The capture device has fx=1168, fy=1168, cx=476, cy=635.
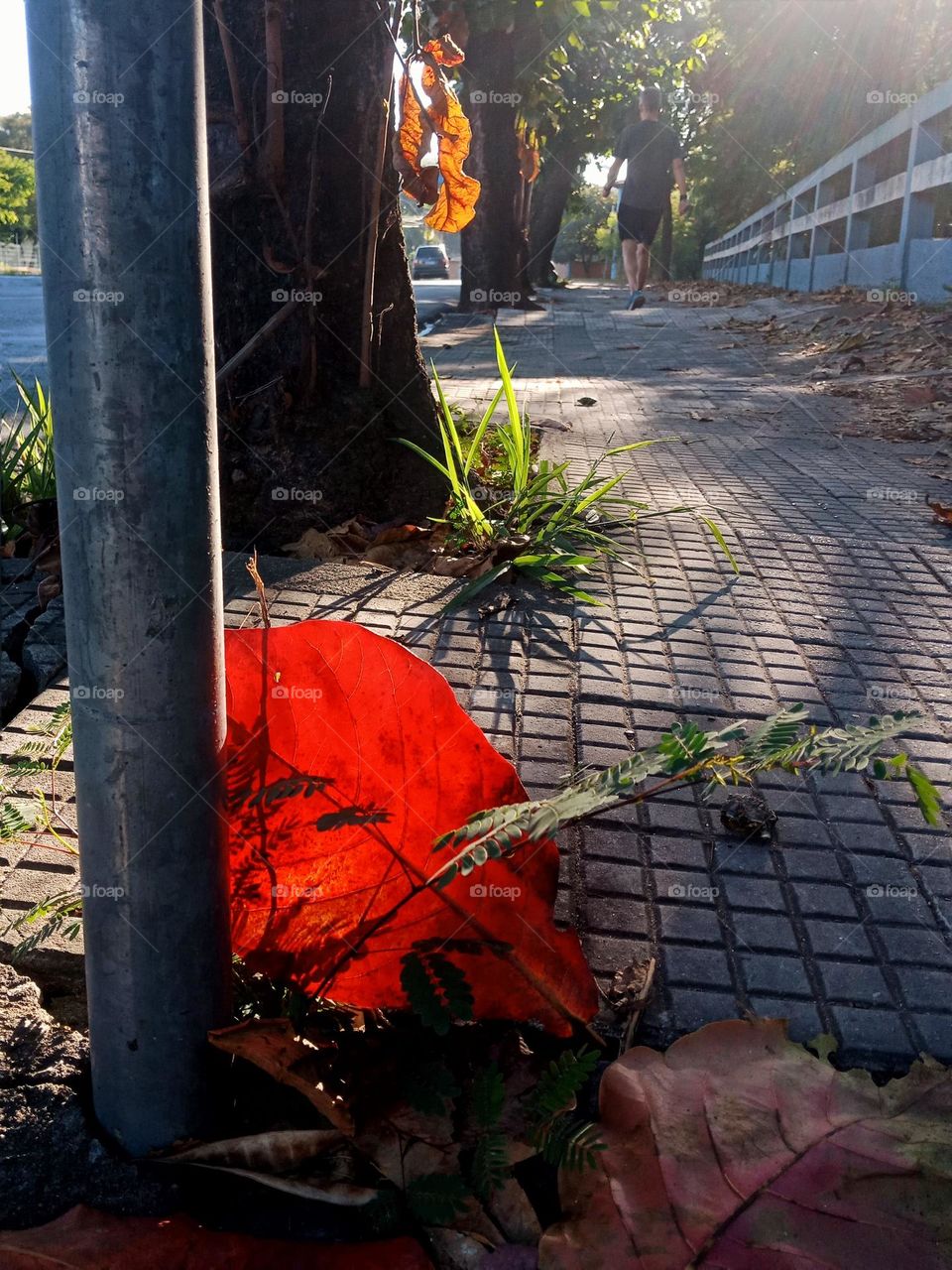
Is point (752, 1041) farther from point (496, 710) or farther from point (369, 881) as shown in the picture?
point (496, 710)

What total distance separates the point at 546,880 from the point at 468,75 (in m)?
13.0

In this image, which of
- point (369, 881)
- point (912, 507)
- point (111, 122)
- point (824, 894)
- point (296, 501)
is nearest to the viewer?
point (111, 122)

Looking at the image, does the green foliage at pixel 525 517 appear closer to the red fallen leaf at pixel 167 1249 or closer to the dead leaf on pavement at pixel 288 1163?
the dead leaf on pavement at pixel 288 1163

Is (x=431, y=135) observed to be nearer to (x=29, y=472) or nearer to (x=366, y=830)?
(x=29, y=472)

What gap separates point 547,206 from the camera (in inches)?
1065

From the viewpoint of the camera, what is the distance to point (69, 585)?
1318mm

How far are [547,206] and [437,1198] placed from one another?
27787mm

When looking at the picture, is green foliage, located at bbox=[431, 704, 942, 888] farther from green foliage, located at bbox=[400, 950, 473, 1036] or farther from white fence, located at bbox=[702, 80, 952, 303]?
white fence, located at bbox=[702, 80, 952, 303]

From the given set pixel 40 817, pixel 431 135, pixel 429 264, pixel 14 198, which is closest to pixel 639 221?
pixel 431 135

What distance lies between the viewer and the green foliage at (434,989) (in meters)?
1.49

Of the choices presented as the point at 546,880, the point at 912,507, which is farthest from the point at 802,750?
the point at 912,507

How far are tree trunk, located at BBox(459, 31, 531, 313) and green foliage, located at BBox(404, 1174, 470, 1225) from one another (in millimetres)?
13851

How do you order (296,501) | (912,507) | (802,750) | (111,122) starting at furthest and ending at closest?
1. (912,507)
2. (296,501)
3. (802,750)
4. (111,122)

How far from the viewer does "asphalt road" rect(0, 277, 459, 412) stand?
361 inches
